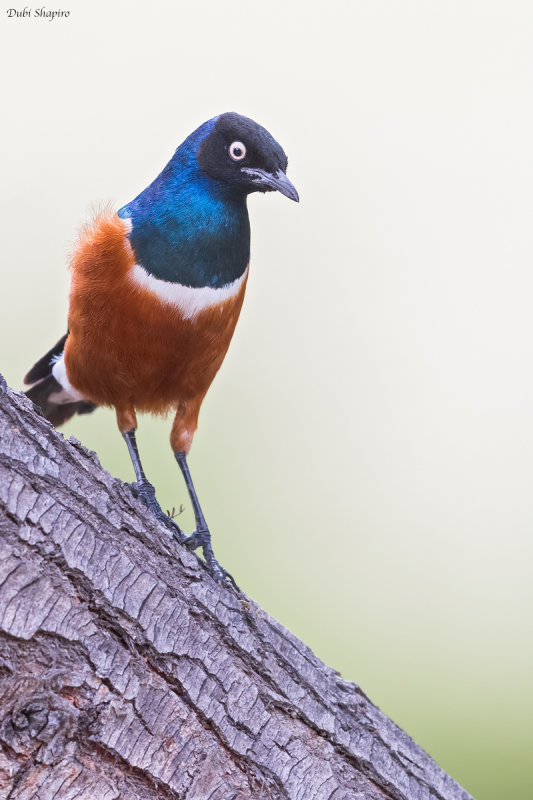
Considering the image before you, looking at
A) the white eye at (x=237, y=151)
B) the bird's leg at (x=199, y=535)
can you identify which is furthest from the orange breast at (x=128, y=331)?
the white eye at (x=237, y=151)

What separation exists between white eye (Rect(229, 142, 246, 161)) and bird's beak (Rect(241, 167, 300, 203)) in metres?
0.06

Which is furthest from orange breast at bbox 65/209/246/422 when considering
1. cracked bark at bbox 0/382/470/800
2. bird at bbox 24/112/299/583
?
cracked bark at bbox 0/382/470/800

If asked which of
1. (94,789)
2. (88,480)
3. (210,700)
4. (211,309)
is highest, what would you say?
(211,309)

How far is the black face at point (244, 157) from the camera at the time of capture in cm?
397

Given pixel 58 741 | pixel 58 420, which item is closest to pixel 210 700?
pixel 58 741

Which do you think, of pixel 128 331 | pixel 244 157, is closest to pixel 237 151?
pixel 244 157

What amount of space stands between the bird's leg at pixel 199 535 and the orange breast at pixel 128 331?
0.35 metres

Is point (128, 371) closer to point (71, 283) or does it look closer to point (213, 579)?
point (71, 283)

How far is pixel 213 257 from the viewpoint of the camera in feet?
13.0

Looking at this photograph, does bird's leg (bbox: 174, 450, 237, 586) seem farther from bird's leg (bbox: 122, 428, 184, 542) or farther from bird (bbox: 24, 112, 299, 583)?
bird's leg (bbox: 122, 428, 184, 542)

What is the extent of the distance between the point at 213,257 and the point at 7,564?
6.72 ft

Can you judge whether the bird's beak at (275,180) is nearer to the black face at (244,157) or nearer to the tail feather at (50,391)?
the black face at (244,157)

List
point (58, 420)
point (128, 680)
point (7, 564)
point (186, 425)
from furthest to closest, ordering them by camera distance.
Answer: point (58, 420), point (186, 425), point (128, 680), point (7, 564)

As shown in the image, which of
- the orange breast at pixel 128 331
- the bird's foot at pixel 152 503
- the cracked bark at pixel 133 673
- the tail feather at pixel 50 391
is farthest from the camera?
the tail feather at pixel 50 391
